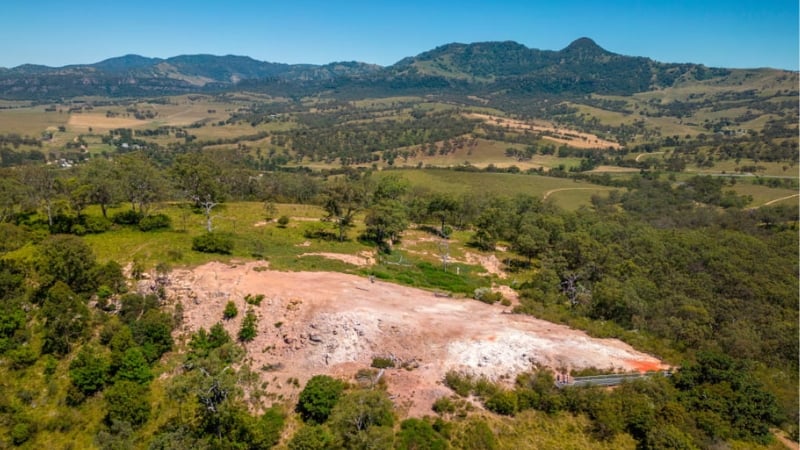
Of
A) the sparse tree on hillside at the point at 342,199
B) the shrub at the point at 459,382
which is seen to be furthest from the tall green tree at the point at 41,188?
the shrub at the point at 459,382

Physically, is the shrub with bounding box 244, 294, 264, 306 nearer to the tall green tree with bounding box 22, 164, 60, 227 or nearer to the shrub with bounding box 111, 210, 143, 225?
the shrub with bounding box 111, 210, 143, 225

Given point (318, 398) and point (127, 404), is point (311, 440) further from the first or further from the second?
point (127, 404)

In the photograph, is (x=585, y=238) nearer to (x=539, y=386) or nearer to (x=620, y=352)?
(x=620, y=352)

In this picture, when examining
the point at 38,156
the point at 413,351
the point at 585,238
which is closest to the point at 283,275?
the point at 413,351

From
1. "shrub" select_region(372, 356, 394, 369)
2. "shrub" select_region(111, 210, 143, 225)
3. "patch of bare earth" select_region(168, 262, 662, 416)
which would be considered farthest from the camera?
"shrub" select_region(111, 210, 143, 225)

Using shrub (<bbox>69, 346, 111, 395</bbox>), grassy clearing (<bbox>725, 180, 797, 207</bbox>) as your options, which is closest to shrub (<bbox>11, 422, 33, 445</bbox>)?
shrub (<bbox>69, 346, 111, 395</bbox>)

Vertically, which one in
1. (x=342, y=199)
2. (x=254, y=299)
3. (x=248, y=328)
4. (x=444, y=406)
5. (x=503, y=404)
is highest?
(x=342, y=199)

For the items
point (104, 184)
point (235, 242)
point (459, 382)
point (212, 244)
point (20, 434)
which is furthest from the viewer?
point (104, 184)

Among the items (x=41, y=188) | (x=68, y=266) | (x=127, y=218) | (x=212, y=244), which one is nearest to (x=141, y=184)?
(x=127, y=218)
